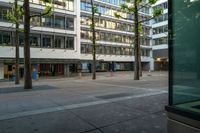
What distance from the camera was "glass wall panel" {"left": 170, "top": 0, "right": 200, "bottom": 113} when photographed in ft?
12.1

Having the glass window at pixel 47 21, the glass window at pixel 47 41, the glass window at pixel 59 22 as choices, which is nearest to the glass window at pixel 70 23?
the glass window at pixel 59 22

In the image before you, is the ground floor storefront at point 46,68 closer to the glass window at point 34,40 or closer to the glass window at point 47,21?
the glass window at point 34,40

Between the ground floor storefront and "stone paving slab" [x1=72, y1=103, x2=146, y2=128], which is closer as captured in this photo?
"stone paving slab" [x1=72, y1=103, x2=146, y2=128]

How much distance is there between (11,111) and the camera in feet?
25.2

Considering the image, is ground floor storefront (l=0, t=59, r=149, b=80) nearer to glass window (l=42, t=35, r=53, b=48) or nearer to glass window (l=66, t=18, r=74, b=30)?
glass window (l=42, t=35, r=53, b=48)

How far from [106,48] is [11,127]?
165 feet

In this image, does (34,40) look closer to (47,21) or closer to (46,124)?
(47,21)

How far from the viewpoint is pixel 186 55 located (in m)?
3.78

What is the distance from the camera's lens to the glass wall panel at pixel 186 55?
12.1 feet

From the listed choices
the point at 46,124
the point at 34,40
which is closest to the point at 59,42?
the point at 34,40

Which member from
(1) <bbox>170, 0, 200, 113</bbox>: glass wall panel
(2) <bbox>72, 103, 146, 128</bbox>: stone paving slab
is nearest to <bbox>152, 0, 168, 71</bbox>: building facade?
(2) <bbox>72, 103, 146, 128</bbox>: stone paving slab

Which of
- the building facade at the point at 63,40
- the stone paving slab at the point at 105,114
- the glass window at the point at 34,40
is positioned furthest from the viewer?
the glass window at the point at 34,40

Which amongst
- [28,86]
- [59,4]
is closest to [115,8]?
[59,4]

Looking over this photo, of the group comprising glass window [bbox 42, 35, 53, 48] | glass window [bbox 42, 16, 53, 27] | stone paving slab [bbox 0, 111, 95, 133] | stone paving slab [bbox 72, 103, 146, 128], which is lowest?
stone paving slab [bbox 0, 111, 95, 133]
